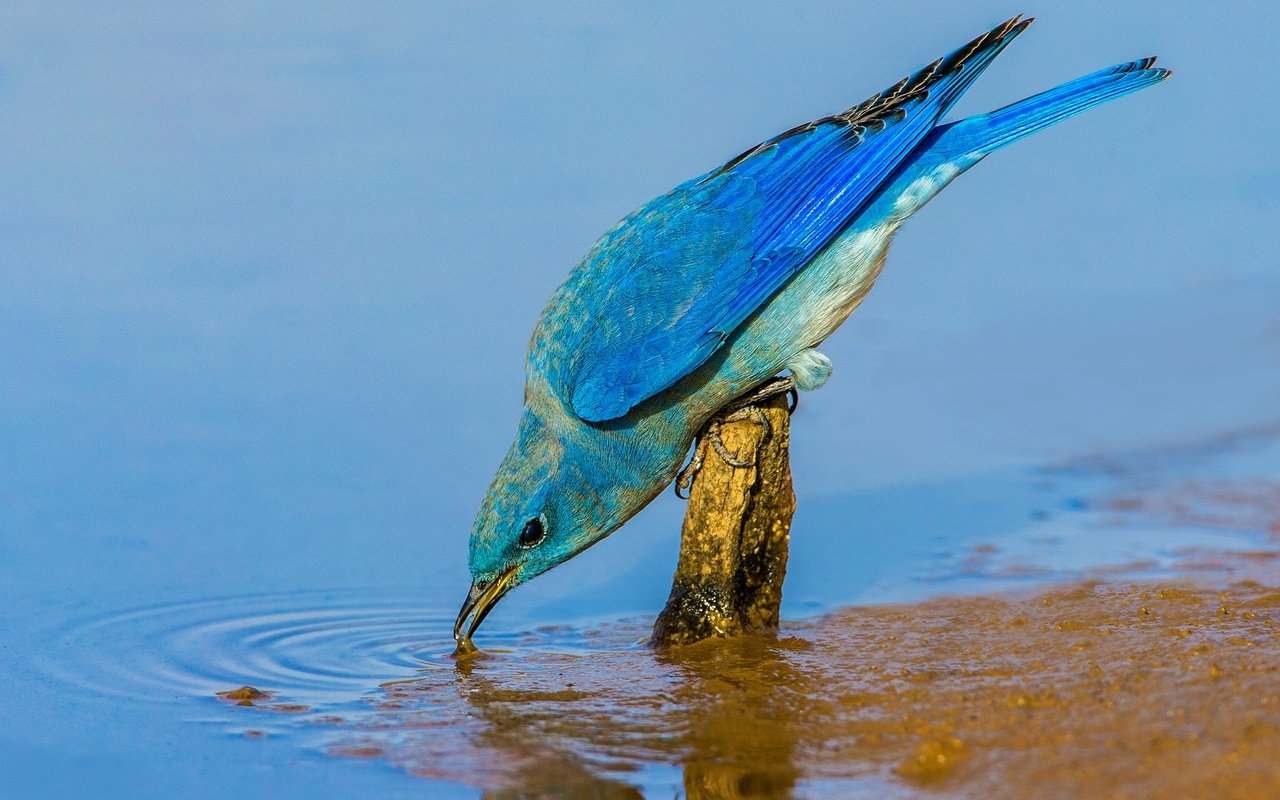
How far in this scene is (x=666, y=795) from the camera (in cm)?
445

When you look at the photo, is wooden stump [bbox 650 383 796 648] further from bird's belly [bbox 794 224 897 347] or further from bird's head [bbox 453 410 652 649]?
bird's belly [bbox 794 224 897 347]

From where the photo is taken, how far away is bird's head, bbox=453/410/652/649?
19.9 feet

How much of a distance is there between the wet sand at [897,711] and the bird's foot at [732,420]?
2.34ft

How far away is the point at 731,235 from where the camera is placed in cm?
656

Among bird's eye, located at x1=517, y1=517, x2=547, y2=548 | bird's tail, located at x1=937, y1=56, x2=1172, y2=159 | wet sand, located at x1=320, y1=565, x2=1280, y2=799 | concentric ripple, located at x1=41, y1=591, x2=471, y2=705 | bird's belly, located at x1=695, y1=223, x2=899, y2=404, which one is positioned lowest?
wet sand, located at x1=320, y1=565, x2=1280, y2=799

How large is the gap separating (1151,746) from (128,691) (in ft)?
12.3

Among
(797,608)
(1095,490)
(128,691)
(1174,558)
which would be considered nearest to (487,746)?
(128,691)

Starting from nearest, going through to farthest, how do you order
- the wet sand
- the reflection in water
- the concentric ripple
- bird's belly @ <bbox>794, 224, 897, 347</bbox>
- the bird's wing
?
the wet sand, the reflection in water, the concentric ripple, the bird's wing, bird's belly @ <bbox>794, 224, 897, 347</bbox>

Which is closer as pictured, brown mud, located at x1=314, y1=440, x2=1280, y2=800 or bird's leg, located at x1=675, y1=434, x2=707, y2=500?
brown mud, located at x1=314, y1=440, x2=1280, y2=800

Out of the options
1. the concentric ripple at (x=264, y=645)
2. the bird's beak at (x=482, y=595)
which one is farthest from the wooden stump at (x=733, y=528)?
the concentric ripple at (x=264, y=645)

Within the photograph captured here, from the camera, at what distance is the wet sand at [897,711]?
4.20 m

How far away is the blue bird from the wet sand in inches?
25.9

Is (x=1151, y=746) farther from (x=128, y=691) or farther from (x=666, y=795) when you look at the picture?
(x=128, y=691)

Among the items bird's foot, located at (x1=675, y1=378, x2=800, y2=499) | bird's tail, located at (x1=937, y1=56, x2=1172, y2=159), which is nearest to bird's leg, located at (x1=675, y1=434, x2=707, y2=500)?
bird's foot, located at (x1=675, y1=378, x2=800, y2=499)
